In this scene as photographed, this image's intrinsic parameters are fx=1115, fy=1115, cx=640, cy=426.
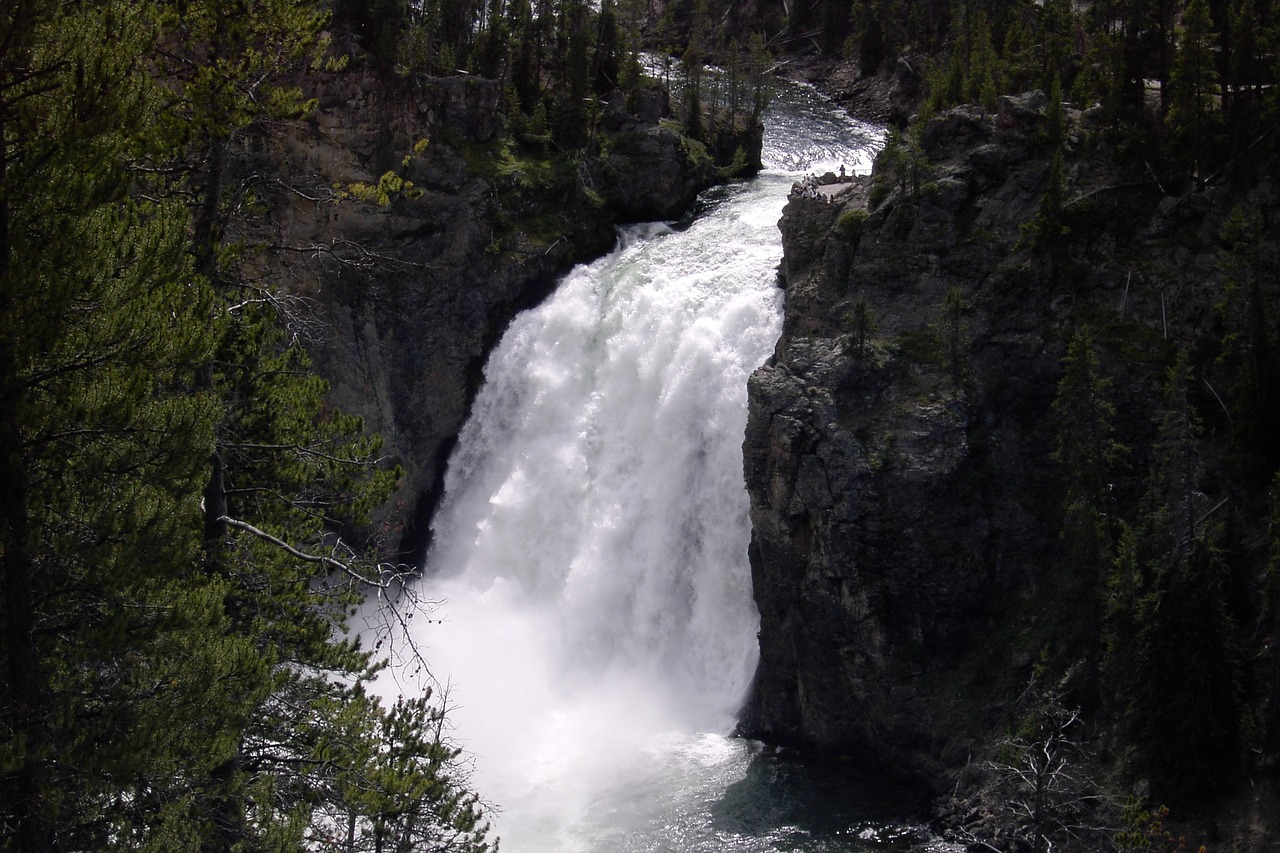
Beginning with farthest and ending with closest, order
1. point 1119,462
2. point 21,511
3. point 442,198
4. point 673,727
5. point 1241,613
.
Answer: point 442,198 → point 673,727 → point 1119,462 → point 1241,613 → point 21,511

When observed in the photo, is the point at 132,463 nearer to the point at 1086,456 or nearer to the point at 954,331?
the point at 1086,456

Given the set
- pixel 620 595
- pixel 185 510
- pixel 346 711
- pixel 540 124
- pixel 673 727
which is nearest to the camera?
pixel 185 510

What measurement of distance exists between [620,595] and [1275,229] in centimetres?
2243

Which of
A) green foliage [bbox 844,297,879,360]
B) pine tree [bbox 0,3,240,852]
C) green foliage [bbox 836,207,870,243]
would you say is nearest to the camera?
pine tree [bbox 0,3,240,852]

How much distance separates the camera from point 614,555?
37.8 metres

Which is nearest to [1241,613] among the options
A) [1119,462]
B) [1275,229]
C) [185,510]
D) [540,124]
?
[1119,462]

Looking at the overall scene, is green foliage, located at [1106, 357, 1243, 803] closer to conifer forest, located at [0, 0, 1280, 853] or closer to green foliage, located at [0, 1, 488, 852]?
conifer forest, located at [0, 0, 1280, 853]

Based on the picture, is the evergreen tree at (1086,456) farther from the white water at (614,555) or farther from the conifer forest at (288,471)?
the white water at (614,555)

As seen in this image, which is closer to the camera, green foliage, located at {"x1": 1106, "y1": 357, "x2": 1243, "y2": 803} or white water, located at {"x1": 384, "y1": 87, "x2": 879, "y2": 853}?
green foliage, located at {"x1": 1106, "y1": 357, "x2": 1243, "y2": 803}

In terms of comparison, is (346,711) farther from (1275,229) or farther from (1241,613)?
(1275,229)

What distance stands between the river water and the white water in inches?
2.7

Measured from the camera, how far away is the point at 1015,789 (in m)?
26.0

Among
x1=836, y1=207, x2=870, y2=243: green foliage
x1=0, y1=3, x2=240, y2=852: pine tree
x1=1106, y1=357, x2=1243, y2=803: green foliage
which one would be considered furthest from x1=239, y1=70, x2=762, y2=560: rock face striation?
x1=0, y1=3, x2=240, y2=852: pine tree

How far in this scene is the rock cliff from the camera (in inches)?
1162
